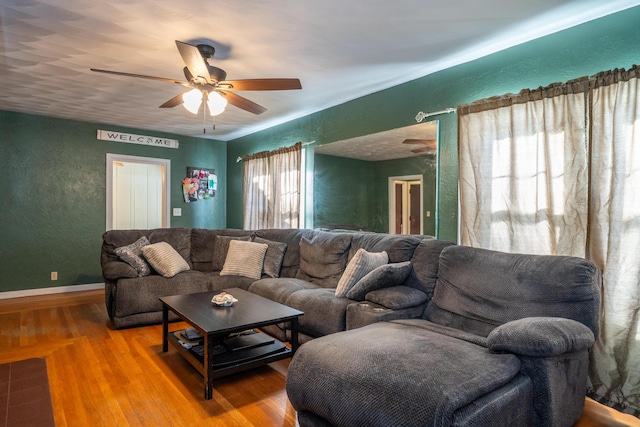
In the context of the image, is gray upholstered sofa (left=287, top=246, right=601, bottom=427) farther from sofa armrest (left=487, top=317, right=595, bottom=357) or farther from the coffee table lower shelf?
the coffee table lower shelf

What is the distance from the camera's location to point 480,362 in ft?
5.12

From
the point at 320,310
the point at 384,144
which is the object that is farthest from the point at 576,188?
the point at 320,310

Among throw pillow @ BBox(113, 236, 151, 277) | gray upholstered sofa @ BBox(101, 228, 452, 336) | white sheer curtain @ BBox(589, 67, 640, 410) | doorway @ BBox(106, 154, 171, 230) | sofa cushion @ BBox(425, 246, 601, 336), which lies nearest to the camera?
sofa cushion @ BBox(425, 246, 601, 336)

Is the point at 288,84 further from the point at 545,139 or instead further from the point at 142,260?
the point at 142,260

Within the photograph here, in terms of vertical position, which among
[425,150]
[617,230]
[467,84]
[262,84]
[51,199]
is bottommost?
[617,230]

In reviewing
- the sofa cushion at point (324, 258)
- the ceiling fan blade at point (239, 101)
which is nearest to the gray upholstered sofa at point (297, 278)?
the sofa cushion at point (324, 258)

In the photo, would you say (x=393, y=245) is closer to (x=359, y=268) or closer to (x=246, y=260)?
(x=359, y=268)

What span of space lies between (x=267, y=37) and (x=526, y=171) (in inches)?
82.7

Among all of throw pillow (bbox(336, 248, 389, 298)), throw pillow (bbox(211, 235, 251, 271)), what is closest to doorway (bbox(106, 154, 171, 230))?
throw pillow (bbox(211, 235, 251, 271))

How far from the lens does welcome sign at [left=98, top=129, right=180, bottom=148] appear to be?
531cm

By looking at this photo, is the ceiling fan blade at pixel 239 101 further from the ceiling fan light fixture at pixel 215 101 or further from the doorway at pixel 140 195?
the doorway at pixel 140 195

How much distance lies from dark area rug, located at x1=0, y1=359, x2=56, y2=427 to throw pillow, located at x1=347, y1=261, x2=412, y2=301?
6.43ft

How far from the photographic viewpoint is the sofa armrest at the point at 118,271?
143 inches

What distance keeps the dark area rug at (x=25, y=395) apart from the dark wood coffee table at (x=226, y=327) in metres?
0.79
